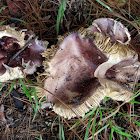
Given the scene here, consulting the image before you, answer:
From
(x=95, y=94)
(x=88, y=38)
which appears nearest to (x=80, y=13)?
(x=88, y=38)

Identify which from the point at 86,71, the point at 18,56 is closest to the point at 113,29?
the point at 86,71

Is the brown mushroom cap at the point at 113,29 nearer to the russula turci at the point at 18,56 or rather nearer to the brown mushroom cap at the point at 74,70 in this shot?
the brown mushroom cap at the point at 74,70

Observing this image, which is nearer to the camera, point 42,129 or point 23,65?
point 23,65

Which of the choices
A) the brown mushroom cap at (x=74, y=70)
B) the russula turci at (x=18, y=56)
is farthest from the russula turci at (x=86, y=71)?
the russula turci at (x=18, y=56)

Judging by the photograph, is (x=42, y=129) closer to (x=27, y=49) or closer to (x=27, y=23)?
(x=27, y=49)

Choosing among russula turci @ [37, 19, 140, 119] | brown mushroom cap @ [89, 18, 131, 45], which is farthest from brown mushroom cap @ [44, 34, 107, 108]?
brown mushroom cap @ [89, 18, 131, 45]

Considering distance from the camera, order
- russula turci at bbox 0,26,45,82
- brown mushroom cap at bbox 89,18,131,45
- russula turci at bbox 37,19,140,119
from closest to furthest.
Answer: russula turci at bbox 37,19,140,119 < russula turci at bbox 0,26,45,82 < brown mushroom cap at bbox 89,18,131,45

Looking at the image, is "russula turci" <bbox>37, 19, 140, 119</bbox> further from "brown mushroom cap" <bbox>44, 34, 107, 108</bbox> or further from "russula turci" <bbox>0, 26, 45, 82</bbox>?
"russula turci" <bbox>0, 26, 45, 82</bbox>
